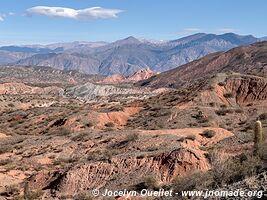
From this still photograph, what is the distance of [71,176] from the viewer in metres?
21.4

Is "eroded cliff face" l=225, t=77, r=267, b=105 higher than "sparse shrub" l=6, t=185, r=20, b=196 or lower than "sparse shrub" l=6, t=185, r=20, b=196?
higher

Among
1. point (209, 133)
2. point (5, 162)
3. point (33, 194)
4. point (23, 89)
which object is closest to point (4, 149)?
point (5, 162)

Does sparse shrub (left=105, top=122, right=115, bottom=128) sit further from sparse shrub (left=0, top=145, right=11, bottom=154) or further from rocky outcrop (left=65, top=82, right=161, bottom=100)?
rocky outcrop (left=65, top=82, right=161, bottom=100)

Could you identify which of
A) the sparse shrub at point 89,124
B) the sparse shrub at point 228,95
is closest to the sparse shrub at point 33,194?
the sparse shrub at point 89,124

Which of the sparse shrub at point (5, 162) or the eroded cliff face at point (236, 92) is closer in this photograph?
the sparse shrub at point (5, 162)

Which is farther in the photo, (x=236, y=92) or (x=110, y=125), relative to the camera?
(x=236, y=92)

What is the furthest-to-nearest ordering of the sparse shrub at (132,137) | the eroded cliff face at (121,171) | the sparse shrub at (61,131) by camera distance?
the sparse shrub at (61,131), the sparse shrub at (132,137), the eroded cliff face at (121,171)

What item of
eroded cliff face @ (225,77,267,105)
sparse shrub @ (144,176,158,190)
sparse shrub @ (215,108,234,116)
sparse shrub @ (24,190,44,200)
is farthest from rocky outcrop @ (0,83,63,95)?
sparse shrub @ (144,176,158,190)

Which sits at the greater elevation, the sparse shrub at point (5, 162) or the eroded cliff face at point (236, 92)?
the eroded cliff face at point (236, 92)

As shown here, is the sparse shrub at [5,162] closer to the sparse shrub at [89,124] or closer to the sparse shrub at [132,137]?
the sparse shrub at [132,137]

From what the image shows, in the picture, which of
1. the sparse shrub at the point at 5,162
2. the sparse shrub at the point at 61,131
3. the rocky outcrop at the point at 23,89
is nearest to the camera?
the sparse shrub at the point at 5,162

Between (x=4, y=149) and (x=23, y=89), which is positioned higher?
(x=4, y=149)

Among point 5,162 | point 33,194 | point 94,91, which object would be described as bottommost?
point 94,91

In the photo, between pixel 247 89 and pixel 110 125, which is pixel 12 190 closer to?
pixel 110 125
